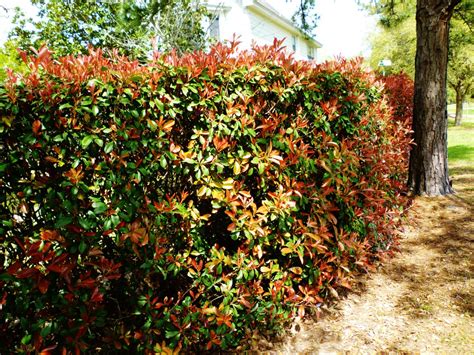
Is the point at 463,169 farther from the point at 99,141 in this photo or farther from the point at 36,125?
the point at 36,125

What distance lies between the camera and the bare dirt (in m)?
2.78

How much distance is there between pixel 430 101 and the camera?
575 cm

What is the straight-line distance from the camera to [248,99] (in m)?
2.62

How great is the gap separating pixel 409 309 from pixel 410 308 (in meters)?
0.02

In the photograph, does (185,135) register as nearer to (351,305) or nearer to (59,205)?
(59,205)

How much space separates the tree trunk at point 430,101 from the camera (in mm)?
5594

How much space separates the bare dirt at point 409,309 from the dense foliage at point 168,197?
264 mm

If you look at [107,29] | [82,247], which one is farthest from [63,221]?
[107,29]

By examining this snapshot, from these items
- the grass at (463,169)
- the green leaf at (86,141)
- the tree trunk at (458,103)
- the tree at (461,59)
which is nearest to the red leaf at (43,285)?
the green leaf at (86,141)

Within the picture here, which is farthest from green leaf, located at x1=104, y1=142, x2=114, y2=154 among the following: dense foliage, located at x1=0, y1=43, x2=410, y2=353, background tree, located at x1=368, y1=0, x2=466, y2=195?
background tree, located at x1=368, y1=0, x2=466, y2=195

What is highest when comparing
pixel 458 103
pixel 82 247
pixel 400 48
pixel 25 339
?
pixel 400 48

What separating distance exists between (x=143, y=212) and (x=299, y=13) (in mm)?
7254

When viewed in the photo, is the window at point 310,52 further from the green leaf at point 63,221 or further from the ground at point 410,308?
the green leaf at point 63,221

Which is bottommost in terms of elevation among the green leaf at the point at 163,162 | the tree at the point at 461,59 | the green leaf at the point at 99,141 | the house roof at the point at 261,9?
the green leaf at the point at 163,162
